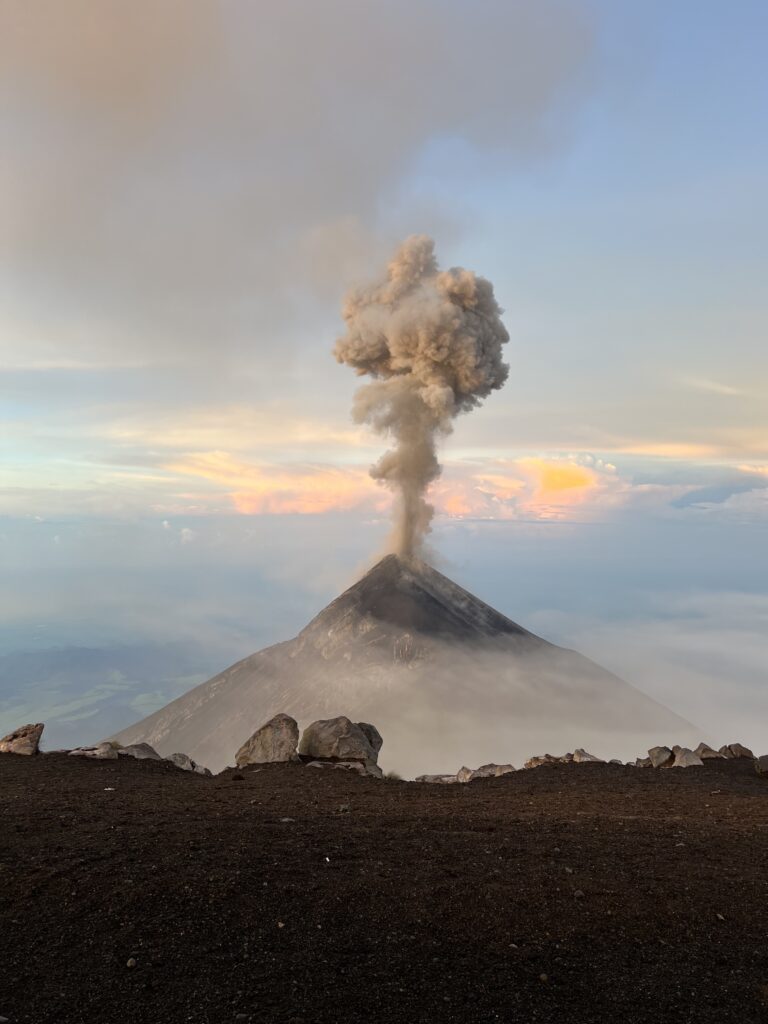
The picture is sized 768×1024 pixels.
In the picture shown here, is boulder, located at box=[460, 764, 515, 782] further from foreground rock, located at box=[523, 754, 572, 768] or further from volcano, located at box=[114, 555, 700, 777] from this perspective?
volcano, located at box=[114, 555, 700, 777]

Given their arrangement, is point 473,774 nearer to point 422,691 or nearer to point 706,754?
point 706,754

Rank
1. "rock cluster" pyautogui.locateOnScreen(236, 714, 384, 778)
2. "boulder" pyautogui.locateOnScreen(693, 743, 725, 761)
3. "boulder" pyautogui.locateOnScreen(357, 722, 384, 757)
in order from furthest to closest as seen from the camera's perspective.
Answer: "boulder" pyautogui.locateOnScreen(357, 722, 384, 757) → "boulder" pyautogui.locateOnScreen(693, 743, 725, 761) → "rock cluster" pyautogui.locateOnScreen(236, 714, 384, 778)

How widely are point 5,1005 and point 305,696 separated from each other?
44.9m

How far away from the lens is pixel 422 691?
46.9 meters

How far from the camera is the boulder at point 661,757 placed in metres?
16.8

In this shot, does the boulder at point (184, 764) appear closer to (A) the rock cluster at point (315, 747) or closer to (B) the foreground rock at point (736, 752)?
(A) the rock cluster at point (315, 747)

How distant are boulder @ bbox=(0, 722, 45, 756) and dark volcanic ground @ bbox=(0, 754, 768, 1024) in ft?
15.3

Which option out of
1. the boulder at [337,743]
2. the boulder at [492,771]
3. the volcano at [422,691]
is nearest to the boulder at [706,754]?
the boulder at [492,771]

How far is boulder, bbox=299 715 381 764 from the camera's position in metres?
17.0

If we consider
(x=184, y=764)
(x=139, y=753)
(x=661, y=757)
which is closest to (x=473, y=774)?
(x=661, y=757)

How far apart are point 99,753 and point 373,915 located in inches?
438

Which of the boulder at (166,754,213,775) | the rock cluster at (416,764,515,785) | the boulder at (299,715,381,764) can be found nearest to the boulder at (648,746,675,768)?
the rock cluster at (416,764,515,785)

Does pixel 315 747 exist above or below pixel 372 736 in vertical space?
above

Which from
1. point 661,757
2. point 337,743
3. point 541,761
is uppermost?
point 661,757
